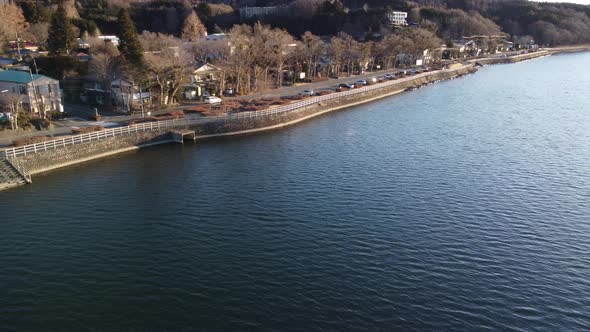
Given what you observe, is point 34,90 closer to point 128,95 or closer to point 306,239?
point 128,95

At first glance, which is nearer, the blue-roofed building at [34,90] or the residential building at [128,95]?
the blue-roofed building at [34,90]

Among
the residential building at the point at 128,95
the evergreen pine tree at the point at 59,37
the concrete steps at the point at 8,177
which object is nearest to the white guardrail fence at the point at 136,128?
the concrete steps at the point at 8,177

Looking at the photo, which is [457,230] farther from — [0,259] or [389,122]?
[389,122]

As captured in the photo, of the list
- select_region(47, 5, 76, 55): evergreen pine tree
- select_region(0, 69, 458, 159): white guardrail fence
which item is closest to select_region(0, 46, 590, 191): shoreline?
select_region(0, 69, 458, 159): white guardrail fence

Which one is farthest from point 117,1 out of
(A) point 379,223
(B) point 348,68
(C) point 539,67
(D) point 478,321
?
(D) point 478,321

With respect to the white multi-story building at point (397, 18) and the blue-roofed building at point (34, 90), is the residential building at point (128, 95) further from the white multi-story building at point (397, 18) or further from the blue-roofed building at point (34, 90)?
the white multi-story building at point (397, 18)

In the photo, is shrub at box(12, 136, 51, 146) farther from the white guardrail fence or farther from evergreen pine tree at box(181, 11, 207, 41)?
evergreen pine tree at box(181, 11, 207, 41)
